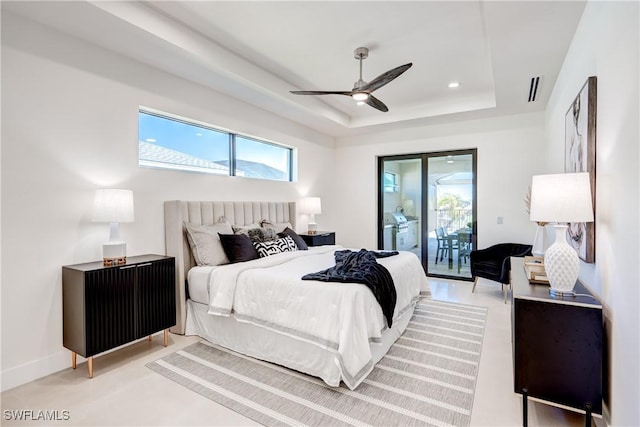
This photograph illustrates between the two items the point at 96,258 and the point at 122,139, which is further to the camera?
the point at 122,139

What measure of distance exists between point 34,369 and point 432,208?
18.6ft

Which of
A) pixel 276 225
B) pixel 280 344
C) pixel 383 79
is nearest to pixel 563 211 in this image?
pixel 383 79

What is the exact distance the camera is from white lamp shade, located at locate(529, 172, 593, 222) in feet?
6.10

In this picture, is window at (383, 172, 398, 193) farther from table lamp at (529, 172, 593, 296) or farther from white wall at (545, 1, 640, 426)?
table lamp at (529, 172, 593, 296)

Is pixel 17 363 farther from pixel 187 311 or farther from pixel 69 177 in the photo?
pixel 69 177

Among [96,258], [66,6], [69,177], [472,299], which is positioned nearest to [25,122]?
[69,177]

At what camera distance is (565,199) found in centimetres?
190

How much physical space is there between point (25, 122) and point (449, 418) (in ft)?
12.3

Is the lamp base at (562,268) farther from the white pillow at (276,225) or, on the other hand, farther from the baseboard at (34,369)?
the baseboard at (34,369)

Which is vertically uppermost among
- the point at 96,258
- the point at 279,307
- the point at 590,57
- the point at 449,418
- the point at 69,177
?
the point at 590,57

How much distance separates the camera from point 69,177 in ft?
9.00

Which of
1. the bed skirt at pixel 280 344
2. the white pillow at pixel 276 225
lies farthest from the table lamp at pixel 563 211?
the white pillow at pixel 276 225

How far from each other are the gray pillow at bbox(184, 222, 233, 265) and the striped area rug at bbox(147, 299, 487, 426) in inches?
32.5

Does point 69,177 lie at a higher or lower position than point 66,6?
lower
